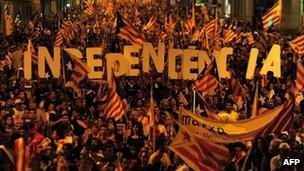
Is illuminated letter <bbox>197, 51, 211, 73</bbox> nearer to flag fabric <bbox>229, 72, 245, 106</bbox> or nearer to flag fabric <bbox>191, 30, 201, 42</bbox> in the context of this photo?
flag fabric <bbox>229, 72, 245, 106</bbox>

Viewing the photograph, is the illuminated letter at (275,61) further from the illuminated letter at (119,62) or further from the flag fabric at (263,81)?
the illuminated letter at (119,62)

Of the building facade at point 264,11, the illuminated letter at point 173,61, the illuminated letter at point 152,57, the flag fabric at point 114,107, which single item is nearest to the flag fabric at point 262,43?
the illuminated letter at point 152,57

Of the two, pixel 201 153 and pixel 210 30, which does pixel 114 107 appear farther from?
pixel 210 30

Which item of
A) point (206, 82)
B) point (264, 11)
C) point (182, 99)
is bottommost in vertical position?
point (182, 99)

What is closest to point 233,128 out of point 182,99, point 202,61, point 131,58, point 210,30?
point 182,99

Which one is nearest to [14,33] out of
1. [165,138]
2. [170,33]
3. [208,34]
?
[170,33]

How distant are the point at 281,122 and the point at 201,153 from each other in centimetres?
140

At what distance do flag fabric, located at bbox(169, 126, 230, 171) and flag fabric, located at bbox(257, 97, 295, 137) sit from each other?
0.79 metres

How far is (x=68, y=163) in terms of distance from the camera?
11.9m

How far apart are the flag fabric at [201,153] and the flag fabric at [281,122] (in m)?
0.79

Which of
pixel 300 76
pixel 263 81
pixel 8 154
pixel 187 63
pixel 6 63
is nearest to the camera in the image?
pixel 8 154

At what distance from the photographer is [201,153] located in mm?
10867

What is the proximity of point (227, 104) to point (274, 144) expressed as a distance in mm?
3663

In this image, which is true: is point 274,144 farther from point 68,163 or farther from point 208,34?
point 208,34
